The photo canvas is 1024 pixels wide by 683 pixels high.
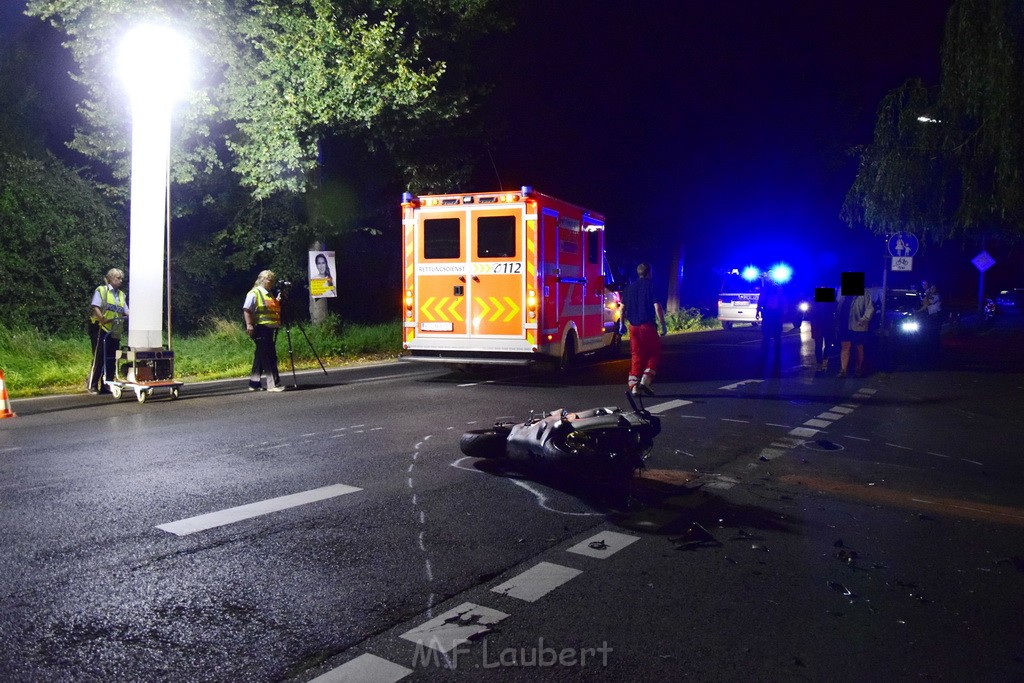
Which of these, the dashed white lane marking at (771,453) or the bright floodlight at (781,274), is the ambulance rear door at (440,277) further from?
the dashed white lane marking at (771,453)

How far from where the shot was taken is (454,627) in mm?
4090

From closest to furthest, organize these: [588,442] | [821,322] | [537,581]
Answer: [537,581]
[588,442]
[821,322]

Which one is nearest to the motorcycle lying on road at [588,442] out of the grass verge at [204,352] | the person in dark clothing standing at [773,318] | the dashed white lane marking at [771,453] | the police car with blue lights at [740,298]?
the dashed white lane marking at [771,453]

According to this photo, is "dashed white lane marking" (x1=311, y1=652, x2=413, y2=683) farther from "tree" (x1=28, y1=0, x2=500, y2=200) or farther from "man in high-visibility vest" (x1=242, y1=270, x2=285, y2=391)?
"tree" (x1=28, y1=0, x2=500, y2=200)

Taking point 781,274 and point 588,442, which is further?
point 781,274

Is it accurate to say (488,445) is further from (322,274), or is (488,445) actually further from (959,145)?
(322,274)

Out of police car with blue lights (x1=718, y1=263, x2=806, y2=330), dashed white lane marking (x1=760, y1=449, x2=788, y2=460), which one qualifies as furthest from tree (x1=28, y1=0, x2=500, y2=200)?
police car with blue lights (x1=718, y1=263, x2=806, y2=330)

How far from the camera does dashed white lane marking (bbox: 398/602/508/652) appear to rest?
3930 mm

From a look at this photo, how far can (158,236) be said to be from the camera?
41.9 ft

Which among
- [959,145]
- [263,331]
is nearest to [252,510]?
[263,331]

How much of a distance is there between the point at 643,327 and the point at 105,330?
7.78 metres

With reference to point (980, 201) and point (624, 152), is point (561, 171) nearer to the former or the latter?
point (624, 152)

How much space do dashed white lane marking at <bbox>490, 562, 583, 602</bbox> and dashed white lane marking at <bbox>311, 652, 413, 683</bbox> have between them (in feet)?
3.16

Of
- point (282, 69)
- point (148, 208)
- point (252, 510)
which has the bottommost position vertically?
point (252, 510)
